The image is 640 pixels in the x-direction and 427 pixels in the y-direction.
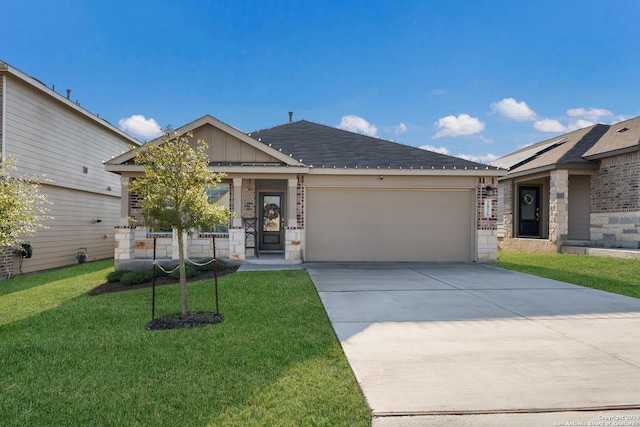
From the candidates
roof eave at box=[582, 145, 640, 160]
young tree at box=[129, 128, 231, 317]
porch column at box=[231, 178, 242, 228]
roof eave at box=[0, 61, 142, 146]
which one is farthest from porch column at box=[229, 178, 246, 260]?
roof eave at box=[582, 145, 640, 160]

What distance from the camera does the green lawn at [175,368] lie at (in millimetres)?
2918

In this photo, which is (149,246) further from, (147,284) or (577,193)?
(577,193)

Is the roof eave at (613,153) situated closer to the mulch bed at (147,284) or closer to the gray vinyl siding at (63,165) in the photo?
the mulch bed at (147,284)

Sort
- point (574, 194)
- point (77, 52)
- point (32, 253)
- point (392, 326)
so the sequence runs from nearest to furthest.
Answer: point (392, 326), point (32, 253), point (574, 194), point (77, 52)

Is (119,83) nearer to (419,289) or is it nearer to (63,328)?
(63,328)

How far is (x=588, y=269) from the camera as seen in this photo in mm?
10492

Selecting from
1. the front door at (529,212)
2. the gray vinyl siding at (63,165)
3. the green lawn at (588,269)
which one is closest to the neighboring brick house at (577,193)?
the front door at (529,212)

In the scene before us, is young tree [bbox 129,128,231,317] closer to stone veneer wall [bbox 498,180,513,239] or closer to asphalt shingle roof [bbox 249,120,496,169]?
→ asphalt shingle roof [bbox 249,120,496,169]

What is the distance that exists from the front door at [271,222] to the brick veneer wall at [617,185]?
1225 centimetres

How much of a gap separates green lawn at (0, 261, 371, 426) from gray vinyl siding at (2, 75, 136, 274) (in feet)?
21.2

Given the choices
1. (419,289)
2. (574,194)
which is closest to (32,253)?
(419,289)

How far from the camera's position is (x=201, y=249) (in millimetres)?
11547

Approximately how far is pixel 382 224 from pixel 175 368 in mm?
9046

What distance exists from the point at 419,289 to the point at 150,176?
217 inches
